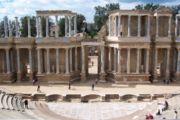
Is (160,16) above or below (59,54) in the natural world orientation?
above

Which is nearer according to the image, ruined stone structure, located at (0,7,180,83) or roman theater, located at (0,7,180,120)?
roman theater, located at (0,7,180,120)

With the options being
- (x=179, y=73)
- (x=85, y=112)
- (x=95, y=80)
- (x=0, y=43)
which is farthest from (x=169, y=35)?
(x=0, y=43)

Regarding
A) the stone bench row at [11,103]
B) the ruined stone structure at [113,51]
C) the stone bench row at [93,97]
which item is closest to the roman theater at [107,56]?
the ruined stone structure at [113,51]

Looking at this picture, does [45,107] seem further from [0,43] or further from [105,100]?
[0,43]

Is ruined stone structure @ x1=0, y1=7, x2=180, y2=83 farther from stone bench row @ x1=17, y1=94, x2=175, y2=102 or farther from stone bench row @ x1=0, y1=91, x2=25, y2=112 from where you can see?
stone bench row @ x1=0, y1=91, x2=25, y2=112

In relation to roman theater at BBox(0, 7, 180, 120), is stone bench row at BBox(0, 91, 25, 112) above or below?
below

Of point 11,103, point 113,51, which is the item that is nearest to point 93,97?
point 11,103

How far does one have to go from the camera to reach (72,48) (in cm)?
4322

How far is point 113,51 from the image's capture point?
43719mm

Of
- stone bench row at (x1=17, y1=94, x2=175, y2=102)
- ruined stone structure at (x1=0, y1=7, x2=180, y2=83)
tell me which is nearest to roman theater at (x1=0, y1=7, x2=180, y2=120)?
ruined stone structure at (x1=0, y1=7, x2=180, y2=83)

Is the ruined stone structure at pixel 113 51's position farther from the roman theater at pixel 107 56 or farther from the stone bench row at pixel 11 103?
the stone bench row at pixel 11 103

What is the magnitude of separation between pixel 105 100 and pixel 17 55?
16.9 metres

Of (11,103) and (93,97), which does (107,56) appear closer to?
(93,97)

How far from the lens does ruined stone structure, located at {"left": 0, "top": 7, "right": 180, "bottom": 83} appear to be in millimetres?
40969
